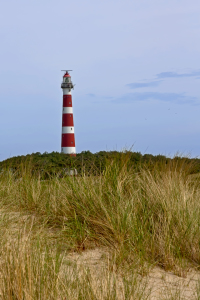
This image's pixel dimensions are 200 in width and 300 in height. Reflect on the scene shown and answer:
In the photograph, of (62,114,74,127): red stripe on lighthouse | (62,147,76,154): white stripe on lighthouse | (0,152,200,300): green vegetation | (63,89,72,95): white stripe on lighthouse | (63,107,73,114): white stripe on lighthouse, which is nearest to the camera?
(0,152,200,300): green vegetation

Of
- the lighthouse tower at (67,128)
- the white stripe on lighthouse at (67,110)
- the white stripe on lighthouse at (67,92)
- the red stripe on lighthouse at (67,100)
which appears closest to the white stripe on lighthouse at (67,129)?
the lighthouse tower at (67,128)

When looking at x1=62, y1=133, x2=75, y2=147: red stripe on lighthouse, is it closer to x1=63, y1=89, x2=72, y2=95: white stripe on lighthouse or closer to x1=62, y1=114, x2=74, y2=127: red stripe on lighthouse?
x1=62, y1=114, x2=74, y2=127: red stripe on lighthouse

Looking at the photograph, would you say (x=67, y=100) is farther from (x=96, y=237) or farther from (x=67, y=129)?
(x=96, y=237)

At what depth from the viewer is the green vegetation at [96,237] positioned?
2.96 meters

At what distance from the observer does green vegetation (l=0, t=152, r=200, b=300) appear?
2.96 m

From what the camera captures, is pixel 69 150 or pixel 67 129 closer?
pixel 69 150

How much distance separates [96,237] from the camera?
4.45 metres

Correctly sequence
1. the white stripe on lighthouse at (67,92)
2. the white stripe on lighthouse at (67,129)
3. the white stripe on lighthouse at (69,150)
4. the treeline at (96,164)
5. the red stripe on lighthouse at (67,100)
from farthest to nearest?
the white stripe on lighthouse at (67,92) → the red stripe on lighthouse at (67,100) → the white stripe on lighthouse at (67,129) → the white stripe on lighthouse at (69,150) → the treeline at (96,164)

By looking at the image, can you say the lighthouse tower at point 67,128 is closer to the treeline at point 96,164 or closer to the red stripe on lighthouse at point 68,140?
the red stripe on lighthouse at point 68,140

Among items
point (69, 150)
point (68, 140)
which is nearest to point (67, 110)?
point (68, 140)

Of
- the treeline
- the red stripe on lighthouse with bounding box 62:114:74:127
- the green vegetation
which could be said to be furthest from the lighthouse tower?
the green vegetation

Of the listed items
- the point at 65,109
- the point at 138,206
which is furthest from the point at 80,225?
the point at 65,109

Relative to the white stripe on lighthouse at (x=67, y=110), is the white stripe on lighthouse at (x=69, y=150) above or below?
below

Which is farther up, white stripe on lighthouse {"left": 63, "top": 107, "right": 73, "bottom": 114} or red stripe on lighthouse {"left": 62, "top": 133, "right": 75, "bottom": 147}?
white stripe on lighthouse {"left": 63, "top": 107, "right": 73, "bottom": 114}
